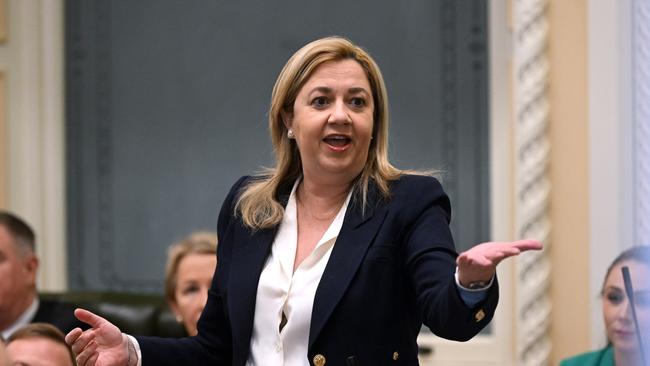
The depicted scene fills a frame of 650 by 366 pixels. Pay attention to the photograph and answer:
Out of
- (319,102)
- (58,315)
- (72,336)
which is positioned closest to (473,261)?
(319,102)

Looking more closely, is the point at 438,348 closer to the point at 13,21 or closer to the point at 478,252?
the point at 13,21

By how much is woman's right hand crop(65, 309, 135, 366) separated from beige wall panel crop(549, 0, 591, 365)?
2.60 meters

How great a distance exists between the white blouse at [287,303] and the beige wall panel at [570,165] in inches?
93.3

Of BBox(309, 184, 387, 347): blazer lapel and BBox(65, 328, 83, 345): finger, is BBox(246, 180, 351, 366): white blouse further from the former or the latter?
BBox(65, 328, 83, 345): finger

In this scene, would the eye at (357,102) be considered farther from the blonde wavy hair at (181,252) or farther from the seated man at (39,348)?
the blonde wavy hair at (181,252)

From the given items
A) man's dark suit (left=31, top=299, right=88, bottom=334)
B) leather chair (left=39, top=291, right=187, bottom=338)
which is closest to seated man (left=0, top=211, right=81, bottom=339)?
man's dark suit (left=31, top=299, right=88, bottom=334)

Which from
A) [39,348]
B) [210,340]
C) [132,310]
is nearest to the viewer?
[210,340]

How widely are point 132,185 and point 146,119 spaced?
1.05ft

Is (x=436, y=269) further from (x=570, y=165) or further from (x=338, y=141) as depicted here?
(x=570, y=165)

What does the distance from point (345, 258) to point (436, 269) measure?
→ 0.76ft

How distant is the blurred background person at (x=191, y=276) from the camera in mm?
3986

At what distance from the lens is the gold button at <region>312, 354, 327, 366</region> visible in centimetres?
233

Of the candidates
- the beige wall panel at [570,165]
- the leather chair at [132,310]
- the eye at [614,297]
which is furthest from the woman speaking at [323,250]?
the beige wall panel at [570,165]

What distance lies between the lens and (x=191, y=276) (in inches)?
159
